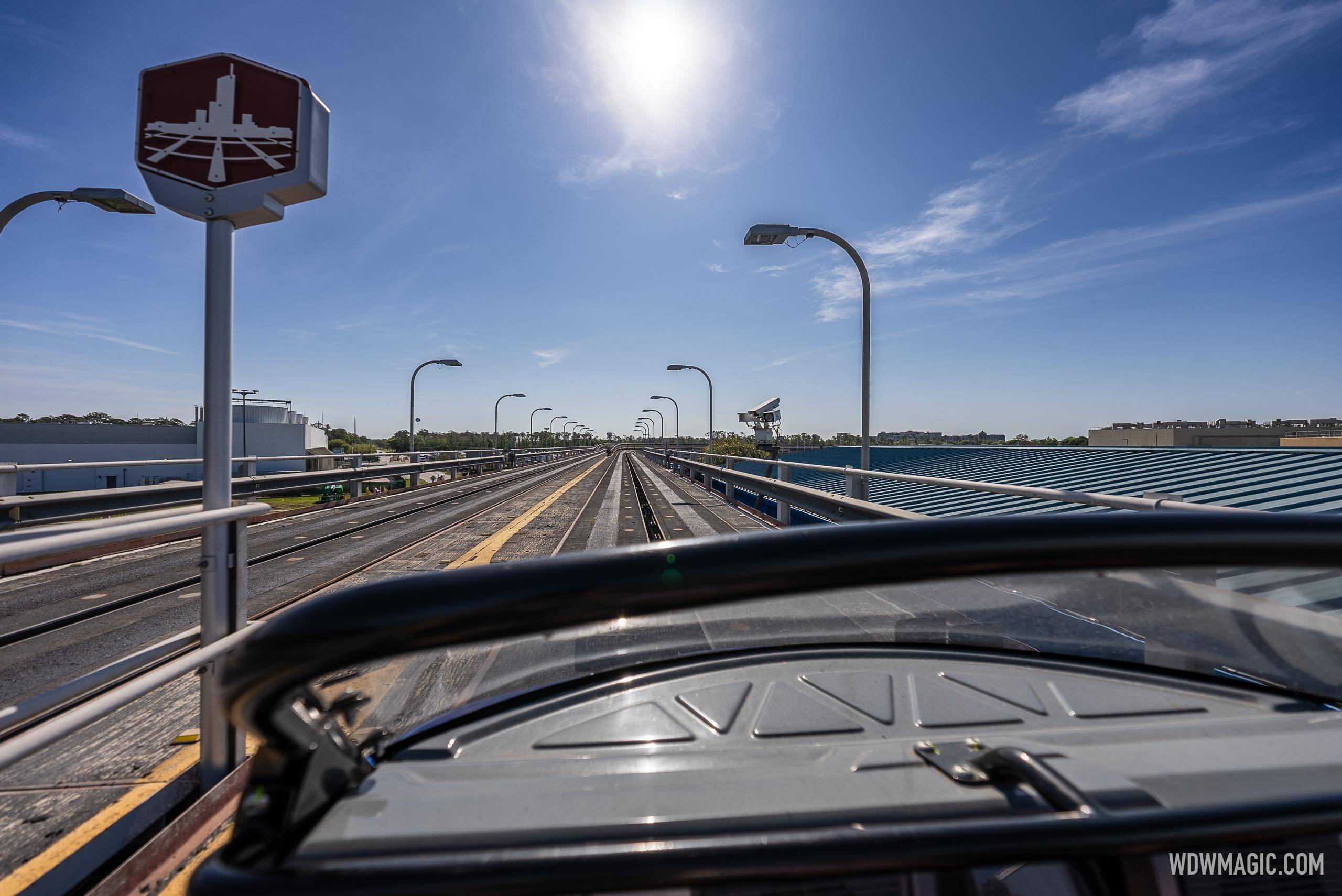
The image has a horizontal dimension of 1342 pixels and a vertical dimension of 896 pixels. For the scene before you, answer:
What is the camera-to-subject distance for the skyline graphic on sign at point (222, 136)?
2.43 m

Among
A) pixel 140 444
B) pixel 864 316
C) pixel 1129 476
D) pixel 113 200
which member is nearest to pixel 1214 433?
pixel 1129 476

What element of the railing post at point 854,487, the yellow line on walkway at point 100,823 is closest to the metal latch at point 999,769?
the yellow line on walkway at point 100,823

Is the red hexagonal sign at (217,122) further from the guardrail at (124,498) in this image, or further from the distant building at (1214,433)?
the distant building at (1214,433)

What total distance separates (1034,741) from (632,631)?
98 centimetres

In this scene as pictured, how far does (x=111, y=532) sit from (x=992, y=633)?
2.58m

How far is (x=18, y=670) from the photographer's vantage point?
3334 mm

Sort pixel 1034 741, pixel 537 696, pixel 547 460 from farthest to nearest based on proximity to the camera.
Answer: pixel 547 460, pixel 537 696, pixel 1034 741

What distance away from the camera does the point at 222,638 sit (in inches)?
92.1

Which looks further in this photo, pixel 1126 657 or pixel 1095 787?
pixel 1126 657

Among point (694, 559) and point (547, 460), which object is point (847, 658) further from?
point (547, 460)

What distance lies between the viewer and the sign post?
240 cm

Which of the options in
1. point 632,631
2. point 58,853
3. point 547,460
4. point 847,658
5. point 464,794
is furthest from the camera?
point 547,460

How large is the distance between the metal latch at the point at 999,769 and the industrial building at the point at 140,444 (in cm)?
2964

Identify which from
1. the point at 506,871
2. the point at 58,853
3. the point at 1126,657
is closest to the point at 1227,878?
the point at 1126,657
